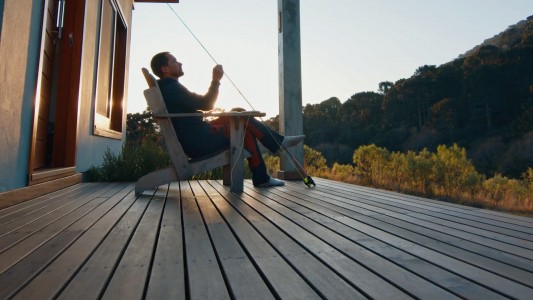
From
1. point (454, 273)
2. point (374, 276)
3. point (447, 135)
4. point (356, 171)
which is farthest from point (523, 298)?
point (447, 135)

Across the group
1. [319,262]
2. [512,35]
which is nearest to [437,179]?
[319,262]

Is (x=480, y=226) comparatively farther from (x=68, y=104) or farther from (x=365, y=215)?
(x=68, y=104)

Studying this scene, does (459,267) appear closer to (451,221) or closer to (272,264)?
(272,264)

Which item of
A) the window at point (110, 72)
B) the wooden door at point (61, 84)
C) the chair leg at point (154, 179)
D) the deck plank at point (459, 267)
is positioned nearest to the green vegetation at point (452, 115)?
the window at point (110, 72)

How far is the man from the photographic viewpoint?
2.34m

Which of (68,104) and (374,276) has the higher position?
(68,104)

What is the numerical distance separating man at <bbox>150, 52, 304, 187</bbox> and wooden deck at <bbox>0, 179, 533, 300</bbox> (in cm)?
73

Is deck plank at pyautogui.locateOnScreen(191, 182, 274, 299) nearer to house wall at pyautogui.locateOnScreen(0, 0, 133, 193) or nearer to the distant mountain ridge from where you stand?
house wall at pyautogui.locateOnScreen(0, 0, 133, 193)

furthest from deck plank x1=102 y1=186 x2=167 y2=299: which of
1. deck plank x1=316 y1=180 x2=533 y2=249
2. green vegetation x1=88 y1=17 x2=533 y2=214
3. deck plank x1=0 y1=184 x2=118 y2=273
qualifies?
green vegetation x1=88 y1=17 x2=533 y2=214

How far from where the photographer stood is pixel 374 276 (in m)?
0.80

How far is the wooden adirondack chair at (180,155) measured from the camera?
214cm

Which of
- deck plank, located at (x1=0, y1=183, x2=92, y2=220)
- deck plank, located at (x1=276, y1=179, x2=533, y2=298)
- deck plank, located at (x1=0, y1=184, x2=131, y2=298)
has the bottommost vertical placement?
deck plank, located at (x1=276, y1=179, x2=533, y2=298)

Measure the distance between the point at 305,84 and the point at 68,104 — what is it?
7.38 ft

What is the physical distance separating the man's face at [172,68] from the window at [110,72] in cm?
155
